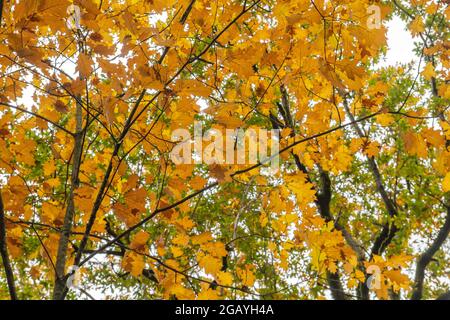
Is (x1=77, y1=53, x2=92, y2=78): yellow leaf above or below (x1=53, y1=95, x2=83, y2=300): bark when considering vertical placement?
above

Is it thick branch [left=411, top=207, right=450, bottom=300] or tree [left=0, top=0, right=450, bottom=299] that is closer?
tree [left=0, top=0, right=450, bottom=299]

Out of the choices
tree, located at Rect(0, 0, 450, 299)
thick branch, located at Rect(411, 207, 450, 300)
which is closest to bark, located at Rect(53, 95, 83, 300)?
tree, located at Rect(0, 0, 450, 299)

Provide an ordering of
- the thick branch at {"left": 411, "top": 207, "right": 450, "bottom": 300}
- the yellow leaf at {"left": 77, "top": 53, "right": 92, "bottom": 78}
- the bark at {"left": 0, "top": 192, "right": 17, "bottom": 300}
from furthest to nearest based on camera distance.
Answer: the thick branch at {"left": 411, "top": 207, "right": 450, "bottom": 300} < the yellow leaf at {"left": 77, "top": 53, "right": 92, "bottom": 78} < the bark at {"left": 0, "top": 192, "right": 17, "bottom": 300}

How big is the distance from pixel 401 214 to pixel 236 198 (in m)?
2.15

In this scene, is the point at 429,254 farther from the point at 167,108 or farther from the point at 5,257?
the point at 5,257

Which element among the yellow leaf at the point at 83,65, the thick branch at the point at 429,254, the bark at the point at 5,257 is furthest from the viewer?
the thick branch at the point at 429,254

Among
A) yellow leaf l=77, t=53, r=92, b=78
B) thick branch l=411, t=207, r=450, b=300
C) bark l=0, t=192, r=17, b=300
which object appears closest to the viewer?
bark l=0, t=192, r=17, b=300

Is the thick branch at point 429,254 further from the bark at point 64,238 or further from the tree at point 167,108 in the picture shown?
the bark at point 64,238

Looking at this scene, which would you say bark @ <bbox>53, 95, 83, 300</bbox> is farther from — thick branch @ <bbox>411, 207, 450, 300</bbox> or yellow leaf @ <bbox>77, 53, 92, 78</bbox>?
thick branch @ <bbox>411, 207, 450, 300</bbox>

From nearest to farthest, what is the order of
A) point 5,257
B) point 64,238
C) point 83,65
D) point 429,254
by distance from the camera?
point 5,257 < point 83,65 < point 64,238 < point 429,254

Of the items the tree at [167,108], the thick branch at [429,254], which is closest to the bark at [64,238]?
the tree at [167,108]

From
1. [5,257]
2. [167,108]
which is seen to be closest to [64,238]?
[5,257]

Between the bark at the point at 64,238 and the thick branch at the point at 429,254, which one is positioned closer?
the bark at the point at 64,238
